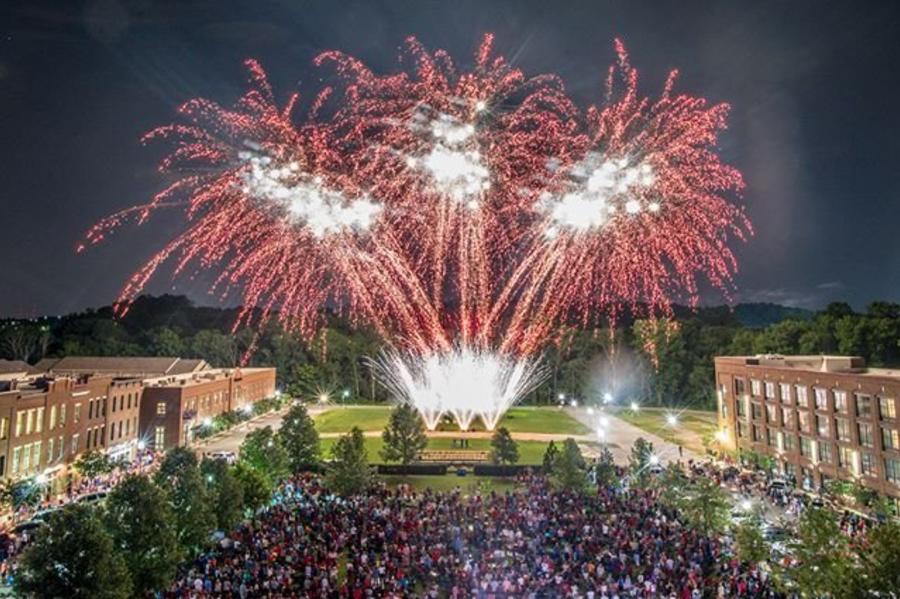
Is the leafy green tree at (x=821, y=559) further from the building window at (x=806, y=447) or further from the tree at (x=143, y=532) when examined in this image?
the building window at (x=806, y=447)

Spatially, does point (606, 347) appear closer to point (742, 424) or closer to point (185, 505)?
point (742, 424)

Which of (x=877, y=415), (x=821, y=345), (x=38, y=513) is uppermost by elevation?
(x=821, y=345)

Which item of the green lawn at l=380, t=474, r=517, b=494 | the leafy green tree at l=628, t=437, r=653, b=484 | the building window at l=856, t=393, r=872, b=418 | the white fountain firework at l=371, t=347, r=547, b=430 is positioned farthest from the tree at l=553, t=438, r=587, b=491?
the white fountain firework at l=371, t=347, r=547, b=430

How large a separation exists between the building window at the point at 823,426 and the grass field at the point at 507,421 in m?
25.0

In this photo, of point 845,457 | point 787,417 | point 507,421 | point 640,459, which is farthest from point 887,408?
point 507,421

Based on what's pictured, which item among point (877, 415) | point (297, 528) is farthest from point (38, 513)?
point (877, 415)

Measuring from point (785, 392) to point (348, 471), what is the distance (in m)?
34.9

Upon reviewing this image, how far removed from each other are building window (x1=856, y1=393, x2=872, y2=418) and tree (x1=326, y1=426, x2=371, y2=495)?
32218mm

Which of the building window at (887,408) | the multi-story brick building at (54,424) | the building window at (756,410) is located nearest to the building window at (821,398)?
the building window at (887,408)

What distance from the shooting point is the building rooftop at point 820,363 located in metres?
48.6

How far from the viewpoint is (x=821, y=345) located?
3312 inches

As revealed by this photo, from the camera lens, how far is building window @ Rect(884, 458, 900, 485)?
39.7m

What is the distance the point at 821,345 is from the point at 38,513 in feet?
282

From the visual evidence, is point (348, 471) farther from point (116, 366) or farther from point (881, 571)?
point (116, 366)
